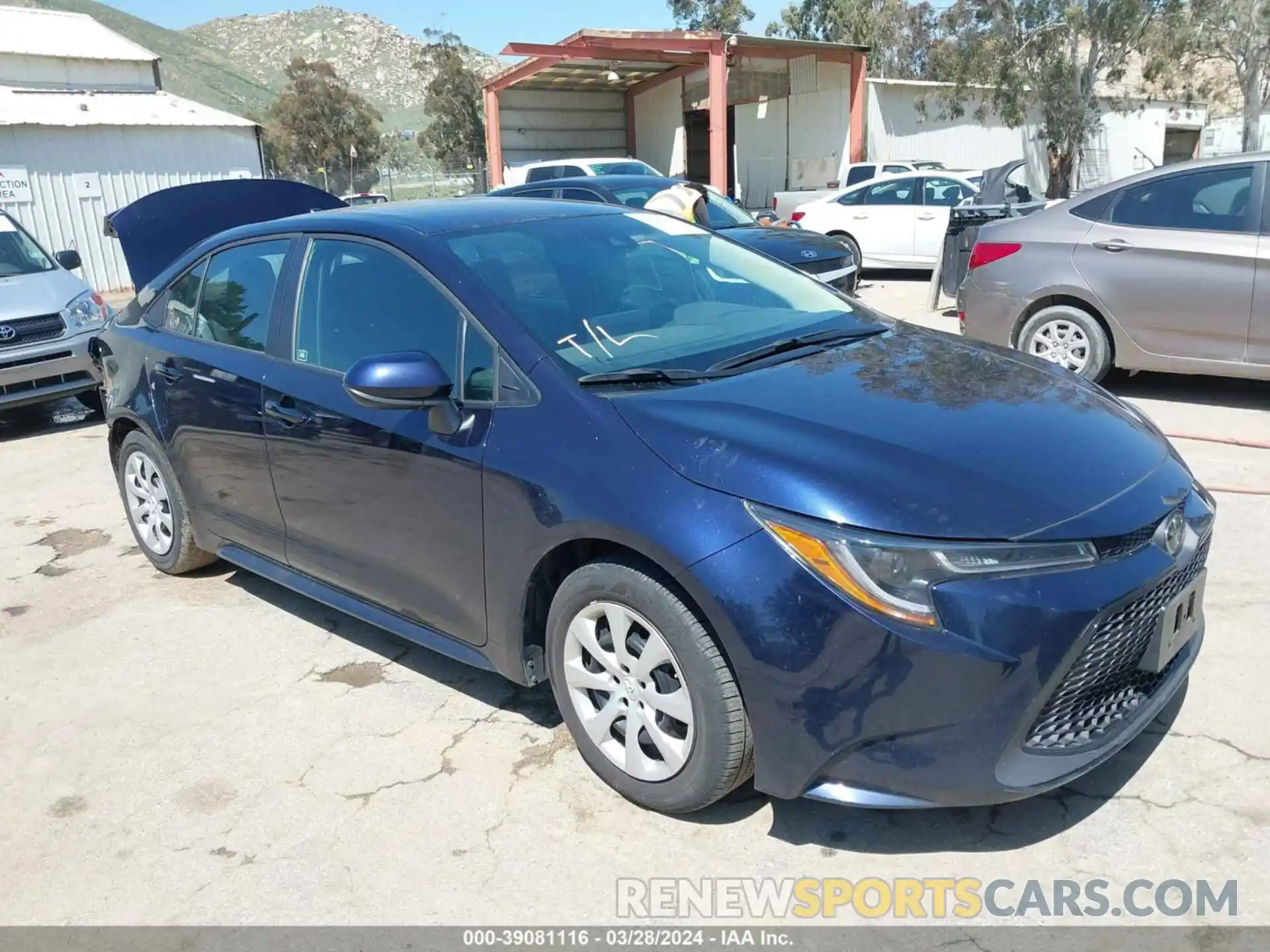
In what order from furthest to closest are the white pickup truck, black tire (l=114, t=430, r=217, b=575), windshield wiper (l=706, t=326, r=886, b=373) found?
the white pickup truck
black tire (l=114, t=430, r=217, b=575)
windshield wiper (l=706, t=326, r=886, b=373)

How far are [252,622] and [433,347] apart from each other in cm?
188

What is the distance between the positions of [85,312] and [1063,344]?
779cm

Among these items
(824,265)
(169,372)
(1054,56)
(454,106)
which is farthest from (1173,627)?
(454,106)

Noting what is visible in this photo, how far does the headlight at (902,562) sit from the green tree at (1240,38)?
30.9 metres

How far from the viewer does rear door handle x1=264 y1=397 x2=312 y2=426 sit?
3.67m

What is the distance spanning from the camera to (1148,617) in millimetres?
2590

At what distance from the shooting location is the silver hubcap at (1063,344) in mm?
6902

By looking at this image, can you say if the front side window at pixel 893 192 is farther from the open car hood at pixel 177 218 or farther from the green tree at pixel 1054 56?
the green tree at pixel 1054 56

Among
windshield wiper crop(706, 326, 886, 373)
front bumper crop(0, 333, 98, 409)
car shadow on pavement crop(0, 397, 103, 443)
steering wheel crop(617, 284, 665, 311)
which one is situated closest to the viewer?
windshield wiper crop(706, 326, 886, 373)

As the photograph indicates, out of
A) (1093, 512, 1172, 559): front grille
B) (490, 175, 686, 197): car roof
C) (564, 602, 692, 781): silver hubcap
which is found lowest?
(564, 602, 692, 781): silver hubcap

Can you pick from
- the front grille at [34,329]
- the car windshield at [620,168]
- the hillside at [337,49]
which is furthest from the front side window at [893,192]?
the hillside at [337,49]

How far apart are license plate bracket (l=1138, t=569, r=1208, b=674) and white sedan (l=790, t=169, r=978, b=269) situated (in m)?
11.5

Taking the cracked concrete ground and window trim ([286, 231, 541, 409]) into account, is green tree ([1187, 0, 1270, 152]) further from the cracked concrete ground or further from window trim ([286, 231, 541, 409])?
window trim ([286, 231, 541, 409])

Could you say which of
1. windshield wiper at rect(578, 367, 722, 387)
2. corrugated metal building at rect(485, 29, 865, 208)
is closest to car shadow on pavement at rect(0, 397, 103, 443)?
windshield wiper at rect(578, 367, 722, 387)
